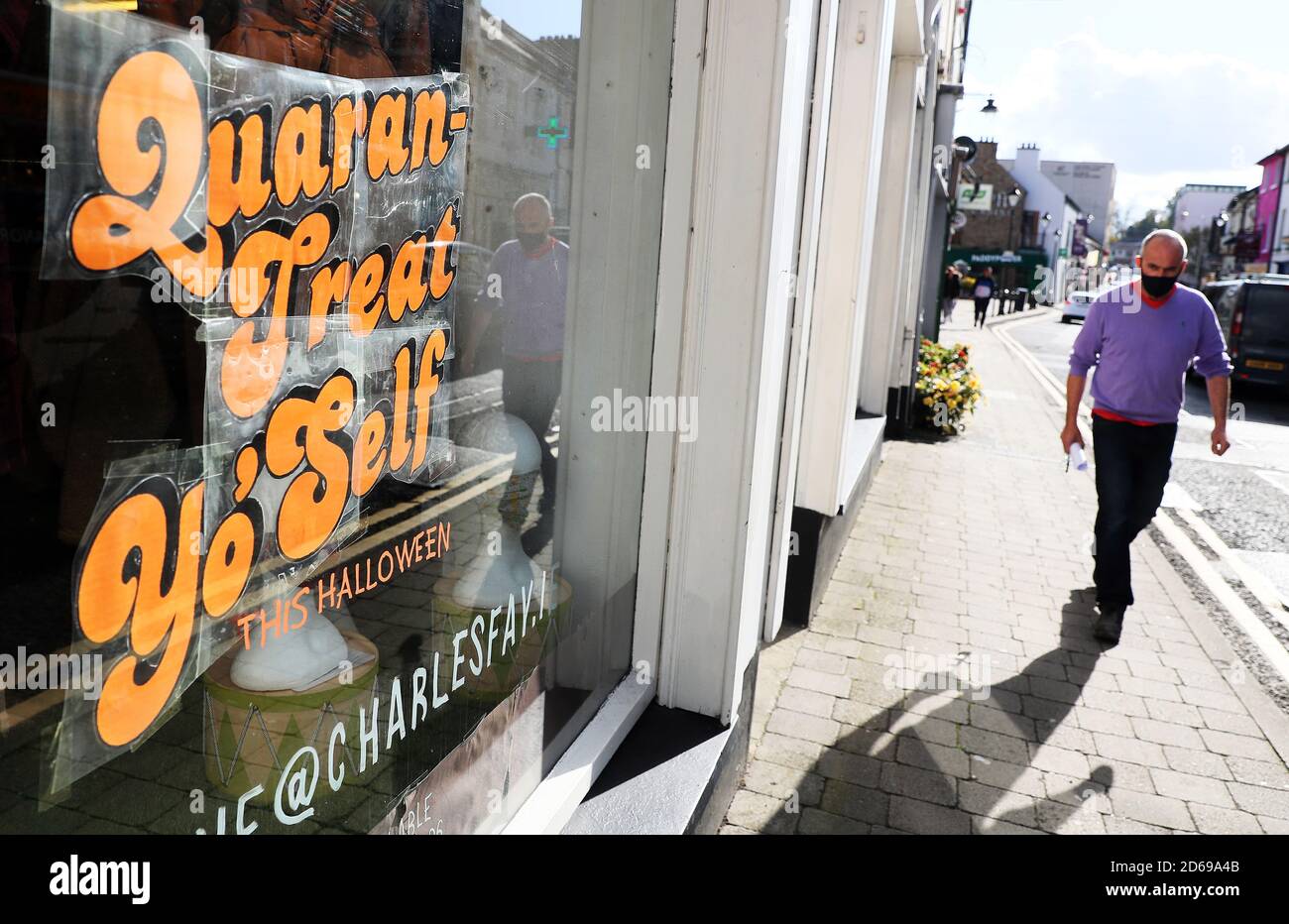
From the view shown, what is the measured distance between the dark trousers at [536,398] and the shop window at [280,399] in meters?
0.02

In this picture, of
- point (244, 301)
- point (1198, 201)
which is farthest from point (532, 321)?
point (1198, 201)

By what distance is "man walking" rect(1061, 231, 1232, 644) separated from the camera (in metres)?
4.96

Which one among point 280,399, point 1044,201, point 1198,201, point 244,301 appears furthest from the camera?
point 1198,201

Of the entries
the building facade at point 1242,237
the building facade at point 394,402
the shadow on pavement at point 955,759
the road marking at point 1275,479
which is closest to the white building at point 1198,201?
the building facade at point 1242,237

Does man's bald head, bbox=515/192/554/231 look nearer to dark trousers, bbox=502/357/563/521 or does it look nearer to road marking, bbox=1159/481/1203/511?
dark trousers, bbox=502/357/563/521

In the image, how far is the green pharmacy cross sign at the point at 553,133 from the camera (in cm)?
241

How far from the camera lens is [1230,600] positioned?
236 inches

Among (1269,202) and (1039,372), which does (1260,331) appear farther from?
(1269,202)

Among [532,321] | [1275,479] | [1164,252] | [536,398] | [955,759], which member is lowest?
[955,759]

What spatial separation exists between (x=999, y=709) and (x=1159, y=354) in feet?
6.66

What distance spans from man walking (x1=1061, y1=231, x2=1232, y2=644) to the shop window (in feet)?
11.5

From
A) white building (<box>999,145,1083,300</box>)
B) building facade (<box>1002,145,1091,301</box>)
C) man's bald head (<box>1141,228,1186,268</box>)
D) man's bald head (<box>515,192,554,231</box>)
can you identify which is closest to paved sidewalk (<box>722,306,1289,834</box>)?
man's bald head (<box>1141,228,1186,268</box>)

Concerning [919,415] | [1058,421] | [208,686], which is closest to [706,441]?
[208,686]
